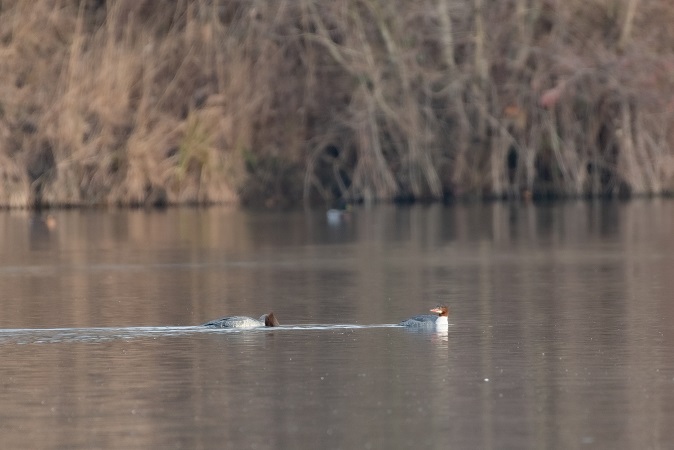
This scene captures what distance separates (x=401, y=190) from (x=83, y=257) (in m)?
16.8

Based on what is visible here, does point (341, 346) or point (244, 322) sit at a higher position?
→ point (244, 322)

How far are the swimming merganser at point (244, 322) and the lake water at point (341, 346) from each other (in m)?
0.09

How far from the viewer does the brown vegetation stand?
38.3 metres

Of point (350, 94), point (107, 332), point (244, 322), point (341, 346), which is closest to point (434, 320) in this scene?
point (341, 346)

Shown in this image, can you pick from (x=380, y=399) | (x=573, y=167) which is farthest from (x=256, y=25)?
(x=380, y=399)

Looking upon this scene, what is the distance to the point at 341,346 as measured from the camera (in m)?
13.7

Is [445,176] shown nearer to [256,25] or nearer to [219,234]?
[256,25]

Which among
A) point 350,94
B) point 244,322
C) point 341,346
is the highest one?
point 350,94

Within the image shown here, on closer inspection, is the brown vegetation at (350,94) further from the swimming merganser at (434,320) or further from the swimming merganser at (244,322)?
the swimming merganser at (434,320)

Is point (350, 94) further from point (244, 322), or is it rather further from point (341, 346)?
point (341, 346)

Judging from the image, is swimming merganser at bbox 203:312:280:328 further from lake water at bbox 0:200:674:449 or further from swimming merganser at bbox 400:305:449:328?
swimming merganser at bbox 400:305:449:328

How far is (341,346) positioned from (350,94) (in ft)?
89.5

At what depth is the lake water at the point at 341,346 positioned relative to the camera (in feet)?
33.0

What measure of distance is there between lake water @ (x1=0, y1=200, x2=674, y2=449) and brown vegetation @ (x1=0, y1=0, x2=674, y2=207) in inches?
456
